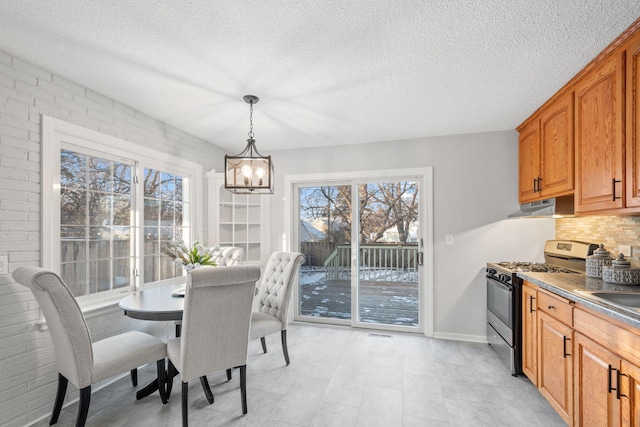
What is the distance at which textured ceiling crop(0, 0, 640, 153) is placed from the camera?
63.5 inches

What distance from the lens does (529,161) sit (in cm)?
321

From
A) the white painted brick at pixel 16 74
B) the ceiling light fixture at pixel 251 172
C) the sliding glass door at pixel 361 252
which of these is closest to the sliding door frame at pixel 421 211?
the sliding glass door at pixel 361 252

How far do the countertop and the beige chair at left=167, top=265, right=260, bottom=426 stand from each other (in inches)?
75.1

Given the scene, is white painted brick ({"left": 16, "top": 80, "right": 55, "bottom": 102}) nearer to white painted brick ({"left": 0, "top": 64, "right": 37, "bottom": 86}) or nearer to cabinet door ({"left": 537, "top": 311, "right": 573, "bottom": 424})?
white painted brick ({"left": 0, "top": 64, "right": 37, "bottom": 86})

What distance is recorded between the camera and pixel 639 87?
1.75 meters

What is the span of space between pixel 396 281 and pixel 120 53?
3591 millimetres

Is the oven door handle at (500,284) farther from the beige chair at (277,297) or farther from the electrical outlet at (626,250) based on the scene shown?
the beige chair at (277,297)

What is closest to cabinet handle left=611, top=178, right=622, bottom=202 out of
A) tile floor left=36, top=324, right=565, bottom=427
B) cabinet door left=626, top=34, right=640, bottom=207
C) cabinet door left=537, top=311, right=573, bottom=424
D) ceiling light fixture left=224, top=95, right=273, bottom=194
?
cabinet door left=626, top=34, right=640, bottom=207

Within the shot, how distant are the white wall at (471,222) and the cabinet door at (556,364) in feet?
4.12

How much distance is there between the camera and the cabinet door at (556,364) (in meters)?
1.95

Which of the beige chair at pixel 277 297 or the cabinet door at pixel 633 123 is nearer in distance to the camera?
the cabinet door at pixel 633 123

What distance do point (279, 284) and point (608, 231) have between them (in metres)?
2.93

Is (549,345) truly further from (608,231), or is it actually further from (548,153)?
(548,153)

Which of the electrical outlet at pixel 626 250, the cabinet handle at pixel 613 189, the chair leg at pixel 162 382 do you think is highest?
the cabinet handle at pixel 613 189
